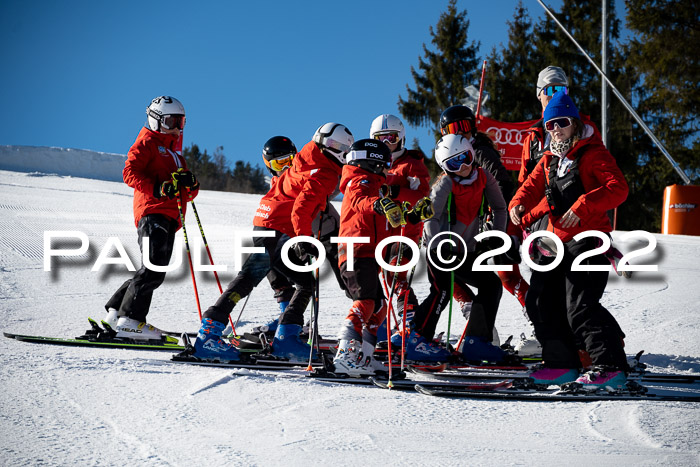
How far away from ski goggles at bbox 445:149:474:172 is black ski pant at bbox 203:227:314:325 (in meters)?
1.39

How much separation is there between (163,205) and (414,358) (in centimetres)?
248

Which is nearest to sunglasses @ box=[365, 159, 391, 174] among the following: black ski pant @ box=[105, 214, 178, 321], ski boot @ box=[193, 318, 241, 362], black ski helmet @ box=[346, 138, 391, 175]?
black ski helmet @ box=[346, 138, 391, 175]

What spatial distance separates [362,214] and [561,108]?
1529mm

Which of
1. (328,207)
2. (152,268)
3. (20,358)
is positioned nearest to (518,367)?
(328,207)

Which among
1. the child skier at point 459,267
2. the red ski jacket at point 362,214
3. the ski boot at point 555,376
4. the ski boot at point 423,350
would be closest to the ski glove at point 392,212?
the red ski jacket at point 362,214

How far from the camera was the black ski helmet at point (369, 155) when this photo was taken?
5.16m

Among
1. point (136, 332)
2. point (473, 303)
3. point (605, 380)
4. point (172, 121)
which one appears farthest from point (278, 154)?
point (605, 380)

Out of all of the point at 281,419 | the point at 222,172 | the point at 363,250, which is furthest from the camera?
the point at 222,172

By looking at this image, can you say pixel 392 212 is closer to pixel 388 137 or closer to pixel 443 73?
pixel 388 137

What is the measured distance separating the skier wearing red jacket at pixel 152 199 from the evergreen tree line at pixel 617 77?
18447 mm

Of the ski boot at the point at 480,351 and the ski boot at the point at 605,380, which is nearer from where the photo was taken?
the ski boot at the point at 605,380

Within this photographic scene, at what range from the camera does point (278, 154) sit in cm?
661

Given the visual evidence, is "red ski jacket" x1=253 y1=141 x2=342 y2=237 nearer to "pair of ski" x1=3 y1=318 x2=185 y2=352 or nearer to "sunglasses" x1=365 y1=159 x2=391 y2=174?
"sunglasses" x1=365 y1=159 x2=391 y2=174

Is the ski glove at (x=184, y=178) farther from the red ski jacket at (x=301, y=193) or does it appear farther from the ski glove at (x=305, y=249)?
the ski glove at (x=305, y=249)
